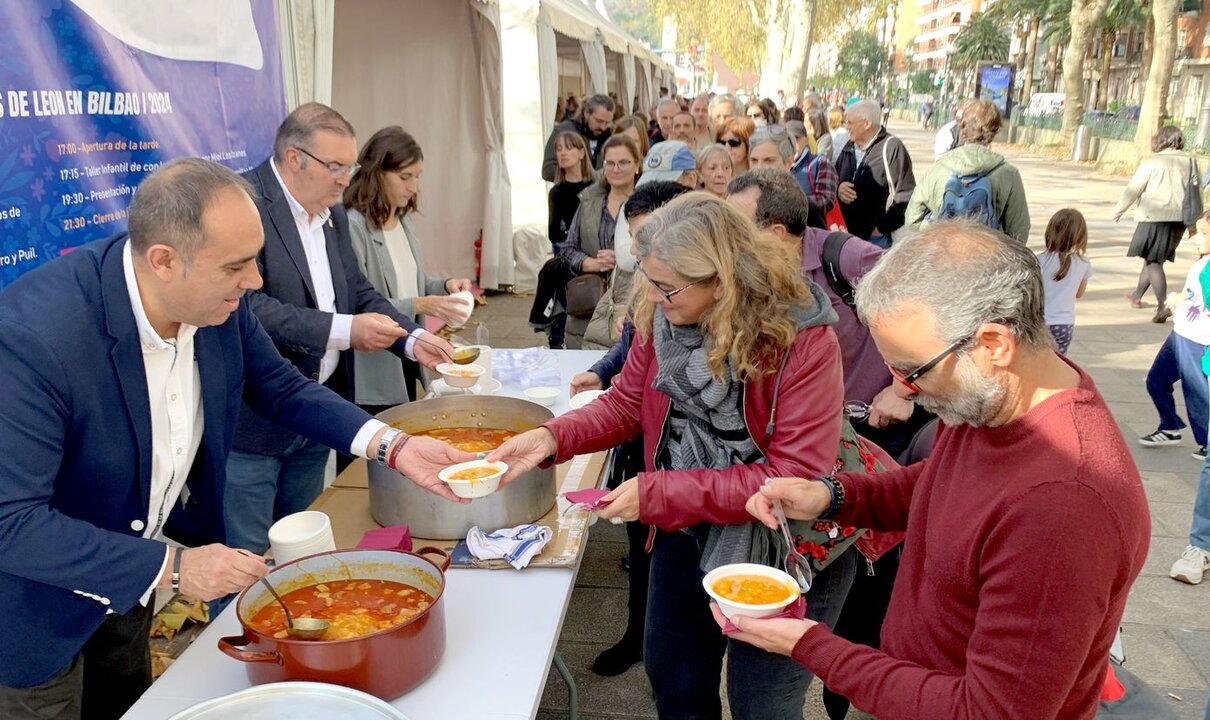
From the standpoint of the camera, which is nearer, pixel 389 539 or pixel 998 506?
pixel 998 506

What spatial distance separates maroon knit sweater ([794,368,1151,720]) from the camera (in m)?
1.17

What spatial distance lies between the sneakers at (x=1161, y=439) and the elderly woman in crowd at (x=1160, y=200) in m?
3.23

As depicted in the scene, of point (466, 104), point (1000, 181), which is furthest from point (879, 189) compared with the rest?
point (466, 104)

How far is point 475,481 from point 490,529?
25 centimetres

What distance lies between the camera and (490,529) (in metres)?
2.19

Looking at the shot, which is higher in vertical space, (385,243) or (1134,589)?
(385,243)

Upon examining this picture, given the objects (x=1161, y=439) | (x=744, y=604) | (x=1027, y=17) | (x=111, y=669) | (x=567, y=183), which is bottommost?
(x=1161, y=439)

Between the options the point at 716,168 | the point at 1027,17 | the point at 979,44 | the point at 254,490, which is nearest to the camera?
the point at 254,490

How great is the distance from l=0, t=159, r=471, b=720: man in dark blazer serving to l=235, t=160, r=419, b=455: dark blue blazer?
74 cm

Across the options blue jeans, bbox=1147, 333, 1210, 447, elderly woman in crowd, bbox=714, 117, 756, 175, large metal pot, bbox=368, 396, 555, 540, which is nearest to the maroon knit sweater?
large metal pot, bbox=368, 396, 555, 540

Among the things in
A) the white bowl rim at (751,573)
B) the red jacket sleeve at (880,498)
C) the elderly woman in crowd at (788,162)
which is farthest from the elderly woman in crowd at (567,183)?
the white bowl rim at (751,573)

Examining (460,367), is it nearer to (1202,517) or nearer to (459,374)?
(459,374)

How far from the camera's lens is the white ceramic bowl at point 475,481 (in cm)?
199

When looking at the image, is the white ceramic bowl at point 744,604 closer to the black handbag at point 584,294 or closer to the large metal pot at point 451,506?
the large metal pot at point 451,506
